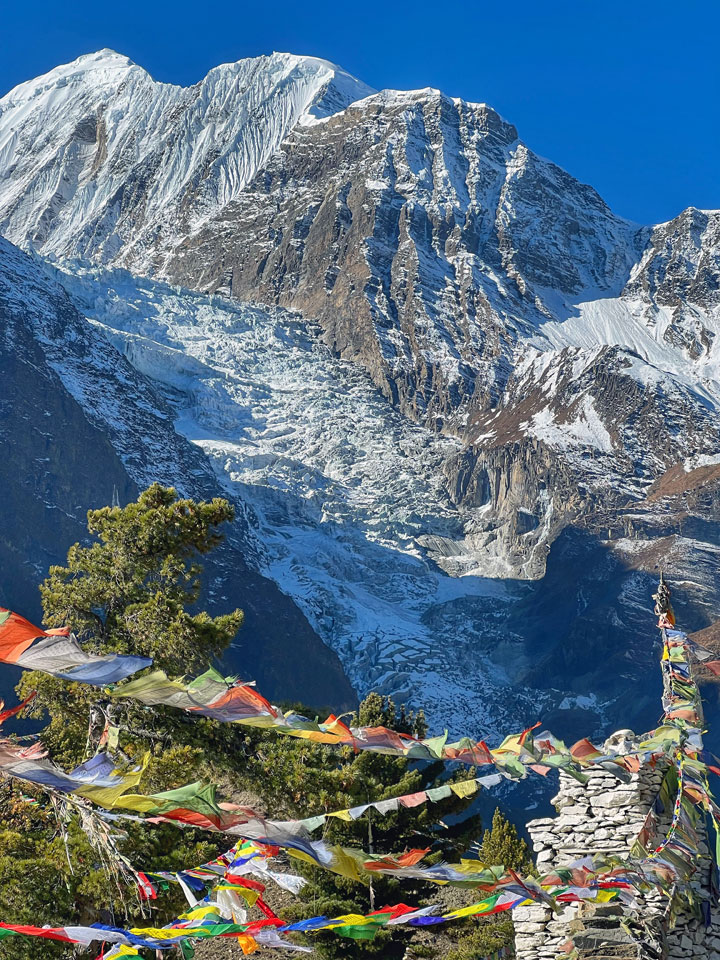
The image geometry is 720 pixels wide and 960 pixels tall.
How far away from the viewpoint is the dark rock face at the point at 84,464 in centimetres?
10038

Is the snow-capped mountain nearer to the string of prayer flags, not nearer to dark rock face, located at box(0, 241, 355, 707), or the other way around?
dark rock face, located at box(0, 241, 355, 707)

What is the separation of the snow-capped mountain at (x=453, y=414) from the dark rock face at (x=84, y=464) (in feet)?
6.38

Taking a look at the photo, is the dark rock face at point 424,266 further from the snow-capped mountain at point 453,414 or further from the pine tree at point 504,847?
the pine tree at point 504,847

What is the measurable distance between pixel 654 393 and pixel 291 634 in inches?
2411

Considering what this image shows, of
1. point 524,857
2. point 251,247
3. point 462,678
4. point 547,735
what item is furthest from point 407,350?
point 547,735

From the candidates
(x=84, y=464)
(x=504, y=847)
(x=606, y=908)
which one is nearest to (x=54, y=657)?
(x=606, y=908)

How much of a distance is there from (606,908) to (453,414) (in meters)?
159

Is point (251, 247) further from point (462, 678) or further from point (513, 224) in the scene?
point (462, 678)

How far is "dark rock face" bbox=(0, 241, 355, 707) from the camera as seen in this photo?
329ft

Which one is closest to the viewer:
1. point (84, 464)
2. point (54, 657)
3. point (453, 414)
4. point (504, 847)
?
point (54, 657)

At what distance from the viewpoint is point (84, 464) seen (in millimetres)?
114125

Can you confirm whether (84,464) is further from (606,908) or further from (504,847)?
(606,908)

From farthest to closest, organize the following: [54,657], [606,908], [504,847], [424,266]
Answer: [424,266] < [504,847] < [606,908] < [54,657]

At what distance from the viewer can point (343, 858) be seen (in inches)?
343
